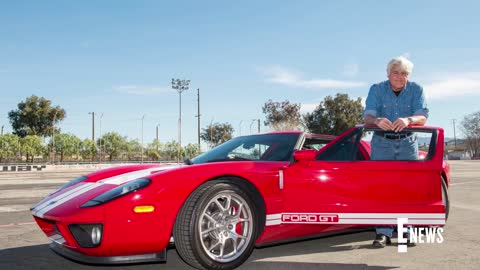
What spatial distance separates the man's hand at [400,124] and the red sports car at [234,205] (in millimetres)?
225

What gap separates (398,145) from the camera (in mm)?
4211

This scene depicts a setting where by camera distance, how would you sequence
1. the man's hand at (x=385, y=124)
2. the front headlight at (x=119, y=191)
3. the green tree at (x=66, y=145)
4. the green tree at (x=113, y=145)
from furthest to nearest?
the green tree at (x=113, y=145), the green tree at (x=66, y=145), the man's hand at (x=385, y=124), the front headlight at (x=119, y=191)

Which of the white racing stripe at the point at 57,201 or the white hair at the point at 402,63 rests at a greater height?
the white hair at the point at 402,63

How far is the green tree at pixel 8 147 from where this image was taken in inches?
2800

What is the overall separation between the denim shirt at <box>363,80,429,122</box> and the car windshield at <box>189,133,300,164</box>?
81 centimetres

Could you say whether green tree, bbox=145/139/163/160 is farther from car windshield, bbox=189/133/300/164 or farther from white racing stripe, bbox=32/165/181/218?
white racing stripe, bbox=32/165/181/218

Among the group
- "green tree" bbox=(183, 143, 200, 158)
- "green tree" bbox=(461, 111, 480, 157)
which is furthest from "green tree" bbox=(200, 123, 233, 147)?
"green tree" bbox=(461, 111, 480, 157)

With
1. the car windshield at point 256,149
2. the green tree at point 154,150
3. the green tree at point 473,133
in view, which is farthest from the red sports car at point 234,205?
the green tree at point 473,133

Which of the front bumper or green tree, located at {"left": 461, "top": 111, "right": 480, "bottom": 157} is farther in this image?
green tree, located at {"left": 461, "top": 111, "right": 480, "bottom": 157}

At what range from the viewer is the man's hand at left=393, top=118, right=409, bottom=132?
149 inches

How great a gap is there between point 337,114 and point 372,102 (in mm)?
68311

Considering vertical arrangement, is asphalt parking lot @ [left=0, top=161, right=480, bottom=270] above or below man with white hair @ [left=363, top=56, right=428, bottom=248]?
below

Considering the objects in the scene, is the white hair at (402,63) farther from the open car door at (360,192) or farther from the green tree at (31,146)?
the green tree at (31,146)

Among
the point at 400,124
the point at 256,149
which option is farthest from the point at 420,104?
the point at 256,149
